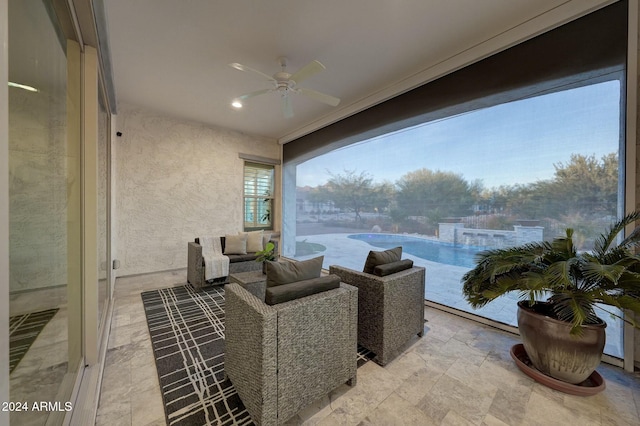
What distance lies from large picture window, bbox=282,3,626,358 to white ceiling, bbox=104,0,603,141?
29 cm

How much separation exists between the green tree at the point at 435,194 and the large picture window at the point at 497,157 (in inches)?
0.5

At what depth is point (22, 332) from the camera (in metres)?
0.82

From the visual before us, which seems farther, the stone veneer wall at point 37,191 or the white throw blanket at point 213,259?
the white throw blanket at point 213,259

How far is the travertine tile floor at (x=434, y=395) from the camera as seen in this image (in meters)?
1.35

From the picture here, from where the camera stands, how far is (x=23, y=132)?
2.85ft

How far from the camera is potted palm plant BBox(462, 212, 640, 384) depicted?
55.5 inches

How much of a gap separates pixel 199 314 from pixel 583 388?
3.29m

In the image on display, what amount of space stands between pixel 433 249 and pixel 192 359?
2.86 m

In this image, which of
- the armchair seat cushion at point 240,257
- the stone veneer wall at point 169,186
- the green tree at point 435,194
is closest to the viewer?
the green tree at point 435,194

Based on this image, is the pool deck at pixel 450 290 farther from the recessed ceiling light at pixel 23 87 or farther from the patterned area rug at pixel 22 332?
the recessed ceiling light at pixel 23 87

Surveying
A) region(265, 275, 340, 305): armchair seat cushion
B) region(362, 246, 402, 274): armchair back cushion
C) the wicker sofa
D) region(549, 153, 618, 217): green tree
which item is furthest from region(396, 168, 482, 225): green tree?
the wicker sofa

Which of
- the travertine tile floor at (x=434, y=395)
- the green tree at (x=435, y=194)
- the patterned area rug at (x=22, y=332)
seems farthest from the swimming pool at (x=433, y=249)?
the patterned area rug at (x=22, y=332)

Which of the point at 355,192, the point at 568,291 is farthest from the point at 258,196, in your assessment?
the point at 568,291

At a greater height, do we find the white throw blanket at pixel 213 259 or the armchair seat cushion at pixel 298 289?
the armchair seat cushion at pixel 298 289
